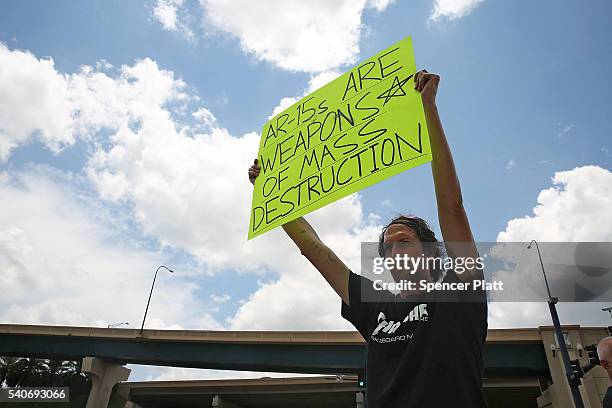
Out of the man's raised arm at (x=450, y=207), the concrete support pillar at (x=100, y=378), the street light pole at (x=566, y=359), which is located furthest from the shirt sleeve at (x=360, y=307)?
the concrete support pillar at (x=100, y=378)

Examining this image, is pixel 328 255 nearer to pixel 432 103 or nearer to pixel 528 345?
pixel 432 103

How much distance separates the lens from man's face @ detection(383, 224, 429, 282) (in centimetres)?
228

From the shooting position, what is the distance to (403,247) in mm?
2371

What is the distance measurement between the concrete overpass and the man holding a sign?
23919 millimetres

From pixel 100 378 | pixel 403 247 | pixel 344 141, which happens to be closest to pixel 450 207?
pixel 403 247

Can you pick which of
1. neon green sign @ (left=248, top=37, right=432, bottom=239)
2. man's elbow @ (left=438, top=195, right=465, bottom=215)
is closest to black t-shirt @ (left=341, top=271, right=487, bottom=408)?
man's elbow @ (left=438, top=195, right=465, bottom=215)

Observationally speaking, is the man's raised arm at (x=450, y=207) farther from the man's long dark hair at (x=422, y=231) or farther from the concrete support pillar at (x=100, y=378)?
the concrete support pillar at (x=100, y=378)

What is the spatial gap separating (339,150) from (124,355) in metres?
30.0

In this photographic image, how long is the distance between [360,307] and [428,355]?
1.90ft

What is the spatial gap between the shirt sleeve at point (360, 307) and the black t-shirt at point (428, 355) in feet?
0.33

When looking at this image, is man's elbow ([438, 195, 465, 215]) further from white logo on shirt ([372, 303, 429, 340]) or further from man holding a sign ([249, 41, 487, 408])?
white logo on shirt ([372, 303, 429, 340])

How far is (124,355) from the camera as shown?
28.2m

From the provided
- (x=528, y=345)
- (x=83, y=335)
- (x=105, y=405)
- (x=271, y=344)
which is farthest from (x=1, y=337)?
(x=528, y=345)

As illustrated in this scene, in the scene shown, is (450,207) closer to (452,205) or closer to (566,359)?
(452,205)
